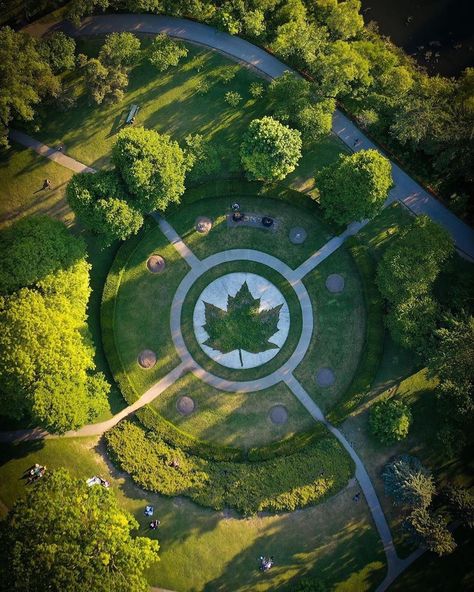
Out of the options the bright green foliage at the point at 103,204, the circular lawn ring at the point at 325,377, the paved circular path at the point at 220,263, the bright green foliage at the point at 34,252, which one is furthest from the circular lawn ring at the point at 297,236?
the bright green foliage at the point at 34,252

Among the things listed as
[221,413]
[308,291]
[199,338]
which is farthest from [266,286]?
[221,413]

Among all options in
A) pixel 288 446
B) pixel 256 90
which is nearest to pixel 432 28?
pixel 256 90

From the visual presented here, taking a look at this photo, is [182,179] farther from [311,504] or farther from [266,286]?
[311,504]

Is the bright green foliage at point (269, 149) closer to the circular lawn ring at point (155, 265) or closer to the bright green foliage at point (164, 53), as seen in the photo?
the bright green foliage at point (164, 53)

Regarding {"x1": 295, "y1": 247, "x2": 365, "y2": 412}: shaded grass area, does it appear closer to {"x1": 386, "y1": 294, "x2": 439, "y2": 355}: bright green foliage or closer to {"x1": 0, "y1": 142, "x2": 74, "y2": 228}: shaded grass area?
{"x1": 386, "y1": 294, "x2": 439, "y2": 355}: bright green foliage

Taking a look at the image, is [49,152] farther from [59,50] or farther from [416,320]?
[416,320]

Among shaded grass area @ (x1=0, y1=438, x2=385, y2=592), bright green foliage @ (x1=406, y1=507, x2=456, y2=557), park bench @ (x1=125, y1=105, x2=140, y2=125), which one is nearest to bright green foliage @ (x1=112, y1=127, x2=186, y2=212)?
park bench @ (x1=125, y1=105, x2=140, y2=125)
